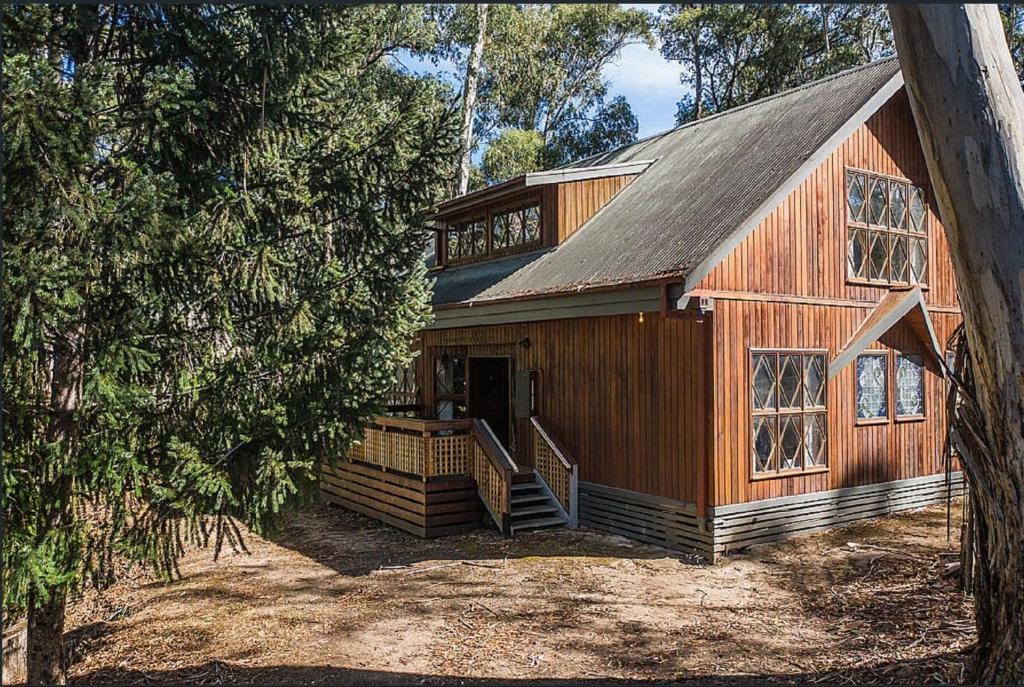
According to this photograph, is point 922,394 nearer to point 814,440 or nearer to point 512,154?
point 814,440

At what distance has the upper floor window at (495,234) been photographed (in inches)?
553

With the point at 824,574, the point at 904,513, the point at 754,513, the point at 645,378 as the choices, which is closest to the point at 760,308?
the point at 645,378

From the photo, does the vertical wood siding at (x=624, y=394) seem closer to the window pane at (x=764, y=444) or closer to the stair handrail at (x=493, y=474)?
the window pane at (x=764, y=444)

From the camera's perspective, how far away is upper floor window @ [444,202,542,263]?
1405 cm

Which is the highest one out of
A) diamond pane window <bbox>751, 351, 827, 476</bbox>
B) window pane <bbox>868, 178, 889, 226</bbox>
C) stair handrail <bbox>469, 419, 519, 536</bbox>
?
window pane <bbox>868, 178, 889, 226</bbox>

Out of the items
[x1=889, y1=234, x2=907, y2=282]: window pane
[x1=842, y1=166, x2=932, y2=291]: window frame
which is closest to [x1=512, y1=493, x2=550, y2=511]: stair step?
[x1=842, y1=166, x2=932, y2=291]: window frame

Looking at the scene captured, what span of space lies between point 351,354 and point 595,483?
5.96m

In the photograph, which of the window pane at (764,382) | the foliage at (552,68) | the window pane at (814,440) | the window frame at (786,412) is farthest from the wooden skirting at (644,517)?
the foliage at (552,68)

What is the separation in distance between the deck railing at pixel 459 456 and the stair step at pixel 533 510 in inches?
11.2

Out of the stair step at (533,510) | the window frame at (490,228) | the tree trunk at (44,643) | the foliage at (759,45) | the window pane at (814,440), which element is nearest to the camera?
the tree trunk at (44,643)

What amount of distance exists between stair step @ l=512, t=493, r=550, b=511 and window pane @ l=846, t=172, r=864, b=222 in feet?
21.1

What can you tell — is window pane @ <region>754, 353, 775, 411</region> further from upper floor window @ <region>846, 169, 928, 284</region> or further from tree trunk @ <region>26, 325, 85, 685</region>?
tree trunk @ <region>26, 325, 85, 685</region>

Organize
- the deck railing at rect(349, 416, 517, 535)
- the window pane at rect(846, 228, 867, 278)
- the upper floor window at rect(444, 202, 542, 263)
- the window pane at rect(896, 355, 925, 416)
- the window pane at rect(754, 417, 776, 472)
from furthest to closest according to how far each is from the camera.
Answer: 1. the upper floor window at rect(444, 202, 542, 263)
2. the window pane at rect(896, 355, 925, 416)
3. the window pane at rect(846, 228, 867, 278)
4. the deck railing at rect(349, 416, 517, 535)
5. the window pane at rect(754, 417, 776, 472)

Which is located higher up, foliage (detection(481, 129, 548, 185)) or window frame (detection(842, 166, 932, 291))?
foliage (detection(481, 129, 548, 185))
